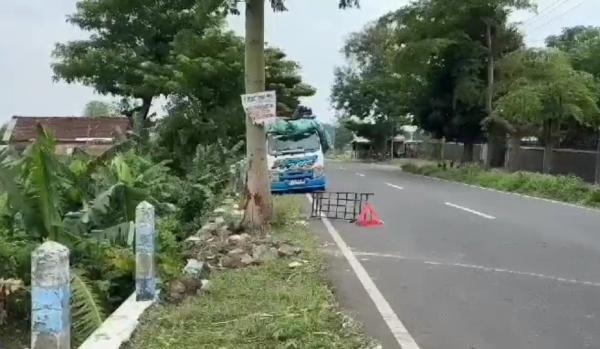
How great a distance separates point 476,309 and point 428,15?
31263mm

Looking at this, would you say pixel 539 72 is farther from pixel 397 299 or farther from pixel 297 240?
pixel 397 299

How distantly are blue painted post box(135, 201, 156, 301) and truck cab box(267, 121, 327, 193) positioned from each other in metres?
16.1

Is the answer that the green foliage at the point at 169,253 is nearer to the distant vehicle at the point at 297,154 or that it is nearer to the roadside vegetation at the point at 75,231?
the roadside vegetation at the point at 75,231

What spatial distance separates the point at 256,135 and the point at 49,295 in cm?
769

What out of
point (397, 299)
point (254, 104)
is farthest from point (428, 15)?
point (397, 299)

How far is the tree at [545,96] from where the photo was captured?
94.1 ft

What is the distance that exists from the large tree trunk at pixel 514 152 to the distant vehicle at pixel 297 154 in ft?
43.0

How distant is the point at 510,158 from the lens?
3666 centimetres

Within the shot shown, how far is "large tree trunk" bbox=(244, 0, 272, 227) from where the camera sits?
38.2ft

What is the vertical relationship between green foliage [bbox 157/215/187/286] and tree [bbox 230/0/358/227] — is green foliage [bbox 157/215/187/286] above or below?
below

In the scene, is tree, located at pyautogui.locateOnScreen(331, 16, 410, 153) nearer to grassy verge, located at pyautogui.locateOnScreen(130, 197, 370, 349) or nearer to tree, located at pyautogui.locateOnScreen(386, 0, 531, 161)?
tree, located at pyautogui.locateOnScreen(386, 0, 531, 161)

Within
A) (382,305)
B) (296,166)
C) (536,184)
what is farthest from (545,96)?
(382,305)

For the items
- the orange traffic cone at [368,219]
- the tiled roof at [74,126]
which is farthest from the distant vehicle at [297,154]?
the tiled roof at [74,126]

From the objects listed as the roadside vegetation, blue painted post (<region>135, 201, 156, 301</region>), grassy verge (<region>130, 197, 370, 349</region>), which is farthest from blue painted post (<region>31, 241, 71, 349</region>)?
the roadside vegetation
